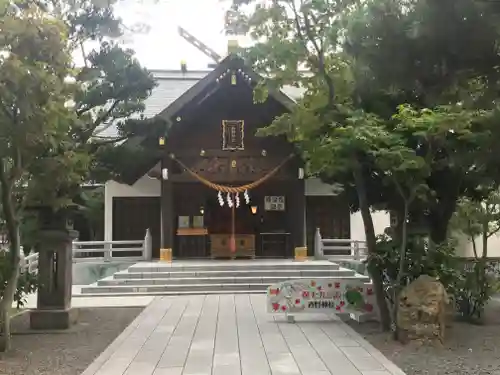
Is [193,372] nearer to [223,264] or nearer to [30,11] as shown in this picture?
[30,11]

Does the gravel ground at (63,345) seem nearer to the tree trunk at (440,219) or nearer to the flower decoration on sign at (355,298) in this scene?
the flower decoration on sign at (355,298)

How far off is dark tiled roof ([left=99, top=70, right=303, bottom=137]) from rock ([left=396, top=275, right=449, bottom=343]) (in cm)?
1344

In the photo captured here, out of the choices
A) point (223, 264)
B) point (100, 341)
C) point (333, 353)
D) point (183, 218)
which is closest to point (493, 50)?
point (333, 353)

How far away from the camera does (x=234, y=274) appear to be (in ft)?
49.8

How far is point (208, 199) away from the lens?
19781mm

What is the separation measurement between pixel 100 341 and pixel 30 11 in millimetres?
4848

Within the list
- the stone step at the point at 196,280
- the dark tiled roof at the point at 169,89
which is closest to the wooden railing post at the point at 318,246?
the stone step at the point at 196,280

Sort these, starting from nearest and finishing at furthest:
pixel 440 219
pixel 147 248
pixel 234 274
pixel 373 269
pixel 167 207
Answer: pixel 373 269
pixel 440 219
pixel 234 274
pixel 167 207
pixel 147 248

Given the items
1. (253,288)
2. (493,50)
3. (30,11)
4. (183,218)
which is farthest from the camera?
(183,218)

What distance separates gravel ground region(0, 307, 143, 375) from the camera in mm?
6656

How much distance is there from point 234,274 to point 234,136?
5.00 metres

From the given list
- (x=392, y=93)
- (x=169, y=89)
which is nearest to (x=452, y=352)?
(x=392, y=93)

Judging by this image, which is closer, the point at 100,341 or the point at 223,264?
the point at 100,341

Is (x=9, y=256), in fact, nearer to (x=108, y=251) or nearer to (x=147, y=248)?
(x=108, y=251)
